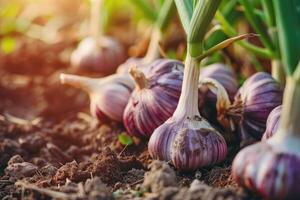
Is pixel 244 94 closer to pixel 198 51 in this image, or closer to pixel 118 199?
pixel 198 51

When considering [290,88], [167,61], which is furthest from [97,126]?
[290,88]

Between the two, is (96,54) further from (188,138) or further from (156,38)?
(188,138)

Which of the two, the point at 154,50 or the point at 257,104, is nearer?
the point at 257,104

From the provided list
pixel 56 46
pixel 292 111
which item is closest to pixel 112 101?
pixel 292 111

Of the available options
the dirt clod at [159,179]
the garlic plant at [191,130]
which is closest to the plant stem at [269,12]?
the garlic plant at [191,130]

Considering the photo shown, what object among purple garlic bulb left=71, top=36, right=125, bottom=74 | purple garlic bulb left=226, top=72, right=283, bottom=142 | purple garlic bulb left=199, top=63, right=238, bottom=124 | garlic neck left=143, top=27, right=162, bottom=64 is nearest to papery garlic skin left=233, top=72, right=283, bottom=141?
purple garlic bulb left=226, top=72, right=283, bottom=142

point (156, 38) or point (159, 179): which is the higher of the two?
point (156, 38)

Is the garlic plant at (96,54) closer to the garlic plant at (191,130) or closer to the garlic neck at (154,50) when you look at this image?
the garlic neck at (154,50)
